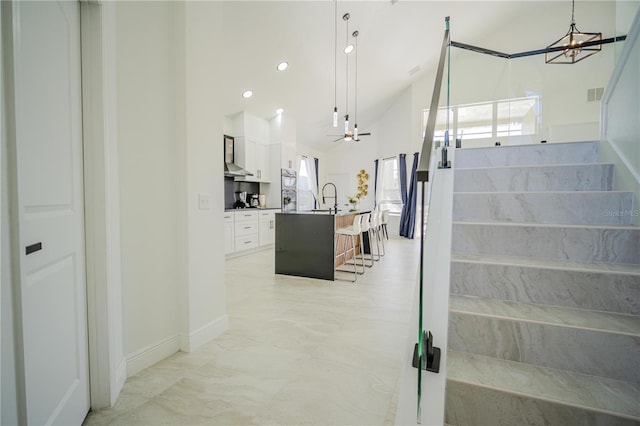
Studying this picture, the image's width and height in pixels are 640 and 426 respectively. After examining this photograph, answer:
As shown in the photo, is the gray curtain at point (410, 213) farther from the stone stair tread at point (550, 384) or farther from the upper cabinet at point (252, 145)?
the stone stair tread at point (550, 384)

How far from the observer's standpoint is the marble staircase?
1.12m

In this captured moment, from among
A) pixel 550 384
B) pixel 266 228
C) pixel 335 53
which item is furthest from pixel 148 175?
pixel 335 53

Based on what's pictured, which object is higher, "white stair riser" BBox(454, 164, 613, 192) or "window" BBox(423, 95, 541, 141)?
"window" BBox(423, 95, 541, 141)

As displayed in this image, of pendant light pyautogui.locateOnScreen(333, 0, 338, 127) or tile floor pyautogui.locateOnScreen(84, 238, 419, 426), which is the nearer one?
tile floor pyautogui.locateOnScreen(84, 238, 419, 426)

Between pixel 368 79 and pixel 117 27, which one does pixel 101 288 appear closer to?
pixel 117 27

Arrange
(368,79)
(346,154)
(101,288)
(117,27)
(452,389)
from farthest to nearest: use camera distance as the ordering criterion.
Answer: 1. (346,154)
2. (368,79)
3. (117,27)
4. (101,288)
5. (452,389)

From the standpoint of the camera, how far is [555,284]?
146cm

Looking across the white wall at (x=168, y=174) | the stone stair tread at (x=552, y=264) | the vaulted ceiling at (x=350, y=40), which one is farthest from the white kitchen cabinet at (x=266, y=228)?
the stone stair tread at (x=552, y=264)

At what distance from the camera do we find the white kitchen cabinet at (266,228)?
6.45m

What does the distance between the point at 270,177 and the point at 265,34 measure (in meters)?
3.38

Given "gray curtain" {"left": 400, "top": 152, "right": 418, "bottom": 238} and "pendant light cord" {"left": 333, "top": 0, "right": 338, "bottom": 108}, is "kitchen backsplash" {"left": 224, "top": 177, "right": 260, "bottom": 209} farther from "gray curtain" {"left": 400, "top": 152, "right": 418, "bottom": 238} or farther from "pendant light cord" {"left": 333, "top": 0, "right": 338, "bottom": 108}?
"gray curtain" {"left": 400, "top": 152, "right": 418, "bottom": 238}

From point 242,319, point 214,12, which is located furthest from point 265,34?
point 242,319

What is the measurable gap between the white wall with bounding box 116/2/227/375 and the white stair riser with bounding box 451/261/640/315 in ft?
5.91

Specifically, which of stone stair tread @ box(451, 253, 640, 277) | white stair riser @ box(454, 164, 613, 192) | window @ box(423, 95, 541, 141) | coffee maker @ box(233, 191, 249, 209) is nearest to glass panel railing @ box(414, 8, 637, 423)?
window @ box(423, 95, 541, 141)
